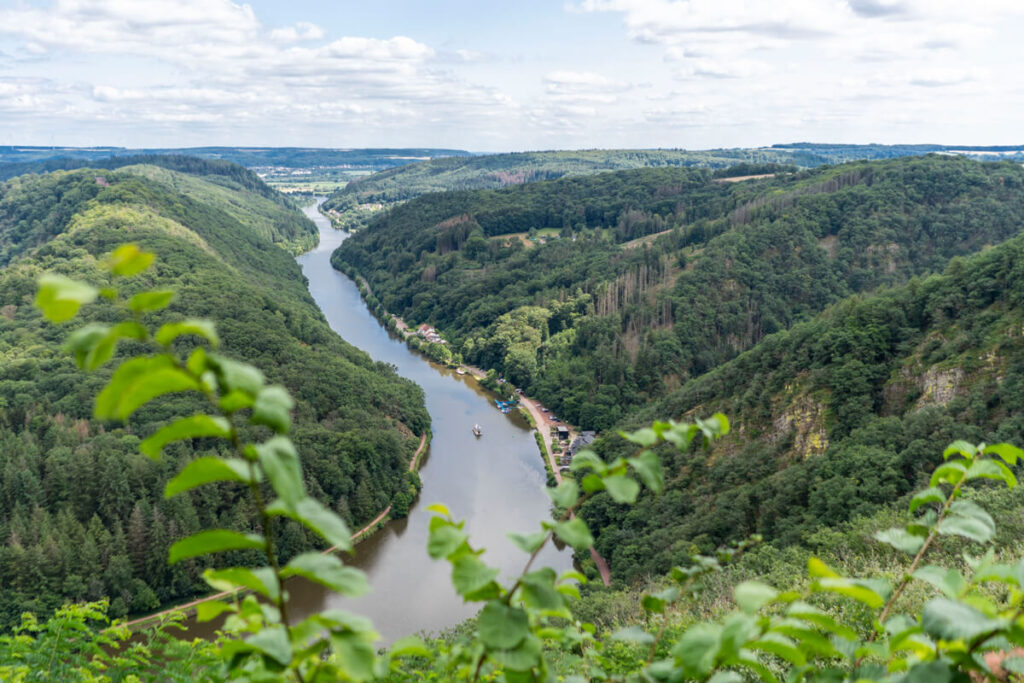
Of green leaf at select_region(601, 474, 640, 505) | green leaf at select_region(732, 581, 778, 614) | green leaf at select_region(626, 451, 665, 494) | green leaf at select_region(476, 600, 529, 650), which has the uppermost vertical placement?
green leaf at select_region(626, 451, 665, 494)

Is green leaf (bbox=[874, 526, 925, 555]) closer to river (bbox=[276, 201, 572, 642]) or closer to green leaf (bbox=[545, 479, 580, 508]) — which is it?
green leaf (bbox=[545, 479, 580, 508])

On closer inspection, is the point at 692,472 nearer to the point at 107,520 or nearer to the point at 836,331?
the point at 836,331

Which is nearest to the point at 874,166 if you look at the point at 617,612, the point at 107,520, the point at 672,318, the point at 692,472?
the point at 672,318

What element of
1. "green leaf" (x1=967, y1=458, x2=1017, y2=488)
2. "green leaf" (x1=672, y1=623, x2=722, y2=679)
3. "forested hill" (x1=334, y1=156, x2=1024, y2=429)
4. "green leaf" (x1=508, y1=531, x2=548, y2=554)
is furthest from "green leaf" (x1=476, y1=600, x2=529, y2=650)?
"forested hill" (x1=334, y1=156, x2=1024, y2=429)

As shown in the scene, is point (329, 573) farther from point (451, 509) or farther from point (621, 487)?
point (451, 509)

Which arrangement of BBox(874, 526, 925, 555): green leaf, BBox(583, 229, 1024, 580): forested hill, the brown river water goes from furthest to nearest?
the brown river water < BBox(583, 229, 1024, 580): forested hill < BBox(874, 526, 925, 555): green leaf
